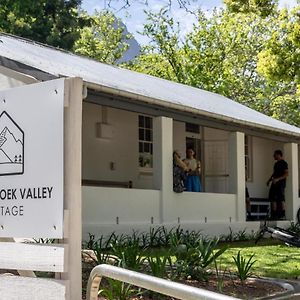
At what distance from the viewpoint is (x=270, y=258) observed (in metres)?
10.7

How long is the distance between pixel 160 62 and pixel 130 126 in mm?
20294

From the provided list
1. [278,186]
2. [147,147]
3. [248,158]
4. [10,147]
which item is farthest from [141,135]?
[10,147]

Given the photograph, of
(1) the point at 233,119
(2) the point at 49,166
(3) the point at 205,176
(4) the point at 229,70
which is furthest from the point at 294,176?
(4) the point at 229,70

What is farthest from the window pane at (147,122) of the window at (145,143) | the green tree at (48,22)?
the green tree at (48,22)

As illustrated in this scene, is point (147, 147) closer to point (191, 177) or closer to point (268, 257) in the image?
point (191, 177)

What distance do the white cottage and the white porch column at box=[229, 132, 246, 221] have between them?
27mm

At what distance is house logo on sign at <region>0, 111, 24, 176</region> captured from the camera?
498 centimetres

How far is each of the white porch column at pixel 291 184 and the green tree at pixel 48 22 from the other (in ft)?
47.0

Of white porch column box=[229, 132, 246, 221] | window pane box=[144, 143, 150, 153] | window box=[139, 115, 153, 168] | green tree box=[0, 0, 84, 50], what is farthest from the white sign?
green tree box=[0, 0, 84, 50]

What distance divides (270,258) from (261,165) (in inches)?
424

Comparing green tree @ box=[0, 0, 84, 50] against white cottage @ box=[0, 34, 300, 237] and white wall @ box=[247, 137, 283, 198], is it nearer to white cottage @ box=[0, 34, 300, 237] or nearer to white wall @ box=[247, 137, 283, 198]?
white wall @ box=[247, 137, 283, 198]

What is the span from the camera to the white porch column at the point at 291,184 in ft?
60.6

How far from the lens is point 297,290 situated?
23.7ft

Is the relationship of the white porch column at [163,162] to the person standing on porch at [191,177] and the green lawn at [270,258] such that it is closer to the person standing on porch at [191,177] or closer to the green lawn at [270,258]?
the person standing on porch at [191,177]
